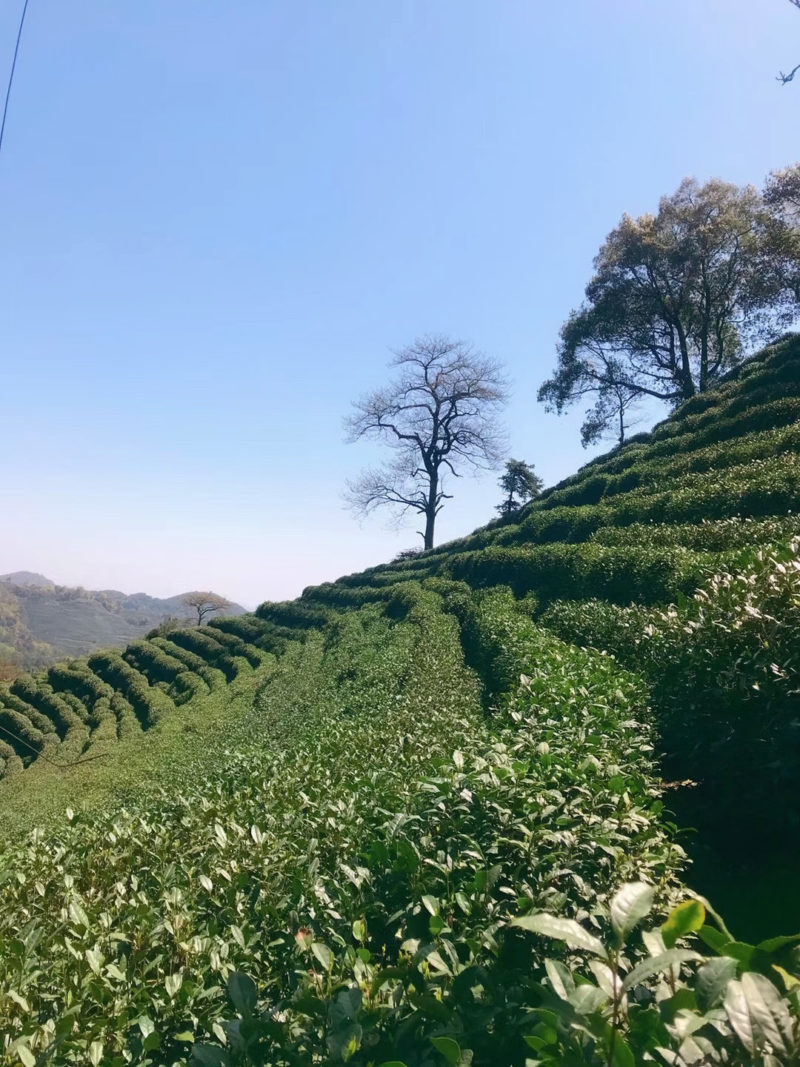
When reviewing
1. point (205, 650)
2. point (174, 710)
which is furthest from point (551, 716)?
point (205, 650)

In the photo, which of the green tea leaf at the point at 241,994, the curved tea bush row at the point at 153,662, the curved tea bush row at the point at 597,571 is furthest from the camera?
the curved tea bush row at the point at 153,662

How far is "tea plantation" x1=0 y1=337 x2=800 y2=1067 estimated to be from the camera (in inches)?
49.3

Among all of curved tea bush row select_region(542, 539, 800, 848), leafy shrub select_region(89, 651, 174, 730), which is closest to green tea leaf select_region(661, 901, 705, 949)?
curved tea bush row select_region(542, 539, 800, 848)

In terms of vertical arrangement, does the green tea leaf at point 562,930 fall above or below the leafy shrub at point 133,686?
above

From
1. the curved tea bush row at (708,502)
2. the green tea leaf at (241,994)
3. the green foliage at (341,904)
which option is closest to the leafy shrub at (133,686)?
the curved tea bush row at (708,502)

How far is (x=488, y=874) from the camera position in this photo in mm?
2172

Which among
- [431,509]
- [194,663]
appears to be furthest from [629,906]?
[431,509]

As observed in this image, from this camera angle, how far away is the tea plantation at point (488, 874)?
1252 mm

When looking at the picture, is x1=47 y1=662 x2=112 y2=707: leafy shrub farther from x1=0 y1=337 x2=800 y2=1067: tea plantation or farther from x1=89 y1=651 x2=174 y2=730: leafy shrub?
x1=0 y1=337 x2=800 y2=1067: tea plantation

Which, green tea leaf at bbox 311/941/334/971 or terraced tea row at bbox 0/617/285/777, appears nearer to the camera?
green tea leaf at bbox 311/941/334/971

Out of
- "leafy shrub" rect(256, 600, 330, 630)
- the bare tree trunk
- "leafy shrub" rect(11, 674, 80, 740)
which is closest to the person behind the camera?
"leafy shrub" rect(11, 674, 80, 740)

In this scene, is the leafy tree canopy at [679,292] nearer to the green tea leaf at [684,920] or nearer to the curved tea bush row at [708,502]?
the curved tea bush row at [708,502]

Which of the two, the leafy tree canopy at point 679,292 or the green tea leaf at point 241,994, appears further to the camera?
the leafy tree canopy at point 679,292

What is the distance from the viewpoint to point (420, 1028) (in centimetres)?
158
